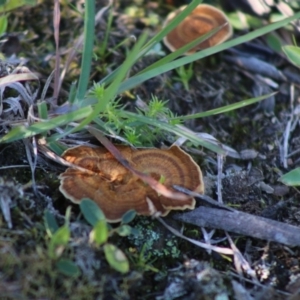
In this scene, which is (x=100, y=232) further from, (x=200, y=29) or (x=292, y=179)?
(x=200, y=29)

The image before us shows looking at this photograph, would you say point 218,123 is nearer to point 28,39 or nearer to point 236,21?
point 236,21

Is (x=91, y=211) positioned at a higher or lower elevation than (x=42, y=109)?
lower

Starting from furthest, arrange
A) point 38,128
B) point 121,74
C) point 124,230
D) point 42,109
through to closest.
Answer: point 42,109 → point 38,128 → point 124,230 → point 121,74

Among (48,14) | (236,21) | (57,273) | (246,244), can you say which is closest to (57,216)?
(57,273)

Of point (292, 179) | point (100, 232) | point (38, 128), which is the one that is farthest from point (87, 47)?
point (292, 179)

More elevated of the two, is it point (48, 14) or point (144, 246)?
point (48, 14)

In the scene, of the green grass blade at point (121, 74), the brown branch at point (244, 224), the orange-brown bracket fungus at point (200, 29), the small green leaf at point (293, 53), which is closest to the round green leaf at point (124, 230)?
the brown branch at point (244, 224)
